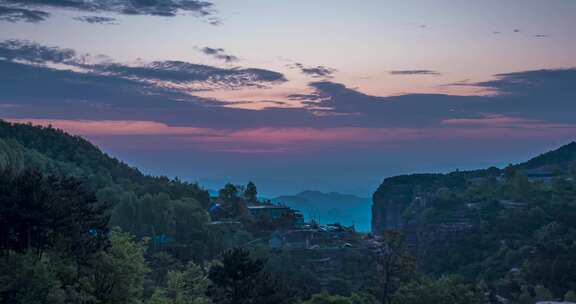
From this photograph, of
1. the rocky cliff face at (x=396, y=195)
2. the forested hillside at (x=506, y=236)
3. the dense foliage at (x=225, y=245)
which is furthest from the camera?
the rocky cliff face at (x=396, y=195)

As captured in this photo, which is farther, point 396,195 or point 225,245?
point 396,195

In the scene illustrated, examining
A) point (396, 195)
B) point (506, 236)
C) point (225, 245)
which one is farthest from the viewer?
point (396, 195)

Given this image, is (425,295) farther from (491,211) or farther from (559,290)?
(491,211)

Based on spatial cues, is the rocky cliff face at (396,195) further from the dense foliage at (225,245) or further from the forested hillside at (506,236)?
the forested hillside at (506,236)

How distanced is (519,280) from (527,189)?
185ft

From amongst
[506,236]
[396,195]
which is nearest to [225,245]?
[506,236]

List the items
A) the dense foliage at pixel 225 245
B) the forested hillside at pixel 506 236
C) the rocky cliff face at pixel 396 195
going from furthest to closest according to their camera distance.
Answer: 1. the rocky cliff face at pixel 396 195
2. the forested hillside at pixel 506 236
3. the dense foliage at pixel 225 245

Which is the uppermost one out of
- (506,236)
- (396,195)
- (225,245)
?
(396,195)

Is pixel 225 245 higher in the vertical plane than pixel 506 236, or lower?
higher

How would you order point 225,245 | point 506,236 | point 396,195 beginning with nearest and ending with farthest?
point 225,245
point 506,236
point 396,195

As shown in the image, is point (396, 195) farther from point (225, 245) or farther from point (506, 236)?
point (225, 245)

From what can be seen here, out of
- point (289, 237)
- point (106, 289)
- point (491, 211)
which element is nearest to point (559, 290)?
point (289, 237)

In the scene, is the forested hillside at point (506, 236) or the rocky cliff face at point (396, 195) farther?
the rocky cliff face at point (396, 195)

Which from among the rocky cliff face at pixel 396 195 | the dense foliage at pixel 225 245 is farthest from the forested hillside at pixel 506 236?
the rocky cliff face at pixel 396 195
